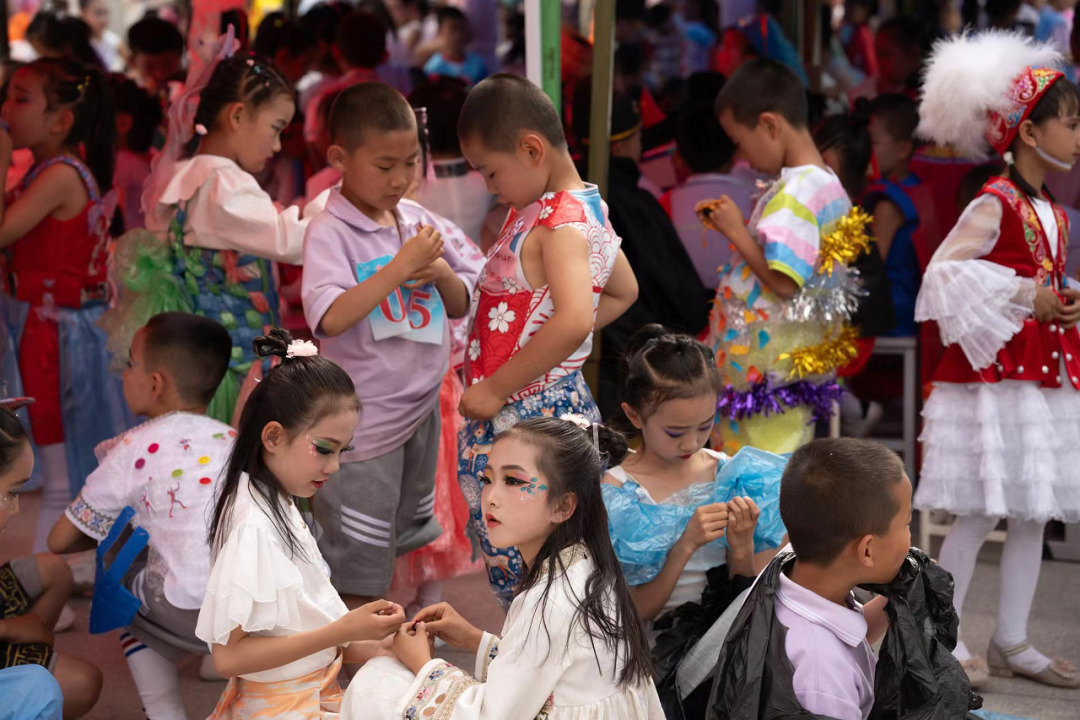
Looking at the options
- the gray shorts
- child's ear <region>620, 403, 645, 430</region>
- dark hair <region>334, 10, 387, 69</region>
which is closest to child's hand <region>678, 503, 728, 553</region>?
child's ear <region>620, 403, 645, 430</region>

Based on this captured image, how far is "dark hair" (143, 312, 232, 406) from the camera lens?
10.0 feet

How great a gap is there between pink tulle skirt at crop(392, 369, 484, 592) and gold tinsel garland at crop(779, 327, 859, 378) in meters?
1.04

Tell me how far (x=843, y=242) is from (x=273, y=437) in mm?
1910

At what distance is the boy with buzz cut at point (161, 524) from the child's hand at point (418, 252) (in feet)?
2.06

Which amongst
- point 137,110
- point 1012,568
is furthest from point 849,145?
point 137,110

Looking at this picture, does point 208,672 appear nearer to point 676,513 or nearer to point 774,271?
point 676,513

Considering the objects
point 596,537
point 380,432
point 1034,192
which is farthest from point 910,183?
point 596,537

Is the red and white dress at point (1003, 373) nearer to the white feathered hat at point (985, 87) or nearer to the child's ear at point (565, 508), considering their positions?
the white feathered hat at point (985, 87)

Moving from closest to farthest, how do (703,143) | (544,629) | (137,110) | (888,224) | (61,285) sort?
(544,629), (61,285), (888,224), (703,143), (137,110)

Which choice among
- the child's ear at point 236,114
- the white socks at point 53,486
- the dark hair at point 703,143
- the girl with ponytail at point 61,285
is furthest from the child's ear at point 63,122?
the dark hair at point 703,143

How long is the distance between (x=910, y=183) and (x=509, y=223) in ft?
8.81

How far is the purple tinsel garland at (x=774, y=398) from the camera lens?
11.6 ft

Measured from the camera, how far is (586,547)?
225 cm

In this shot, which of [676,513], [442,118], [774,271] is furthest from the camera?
[442,118]
